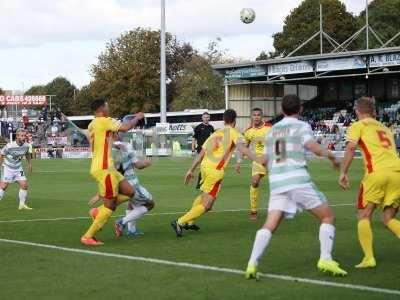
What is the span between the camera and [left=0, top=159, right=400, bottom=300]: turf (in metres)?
8.81

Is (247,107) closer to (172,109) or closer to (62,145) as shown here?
(62,145)

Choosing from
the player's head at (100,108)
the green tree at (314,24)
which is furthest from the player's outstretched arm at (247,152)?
the green tree at (314,24)

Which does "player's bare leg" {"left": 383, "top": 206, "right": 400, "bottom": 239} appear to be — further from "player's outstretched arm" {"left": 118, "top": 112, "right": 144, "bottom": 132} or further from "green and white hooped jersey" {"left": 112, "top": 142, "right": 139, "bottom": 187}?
"green and white hooped jersey" {"left": 112, "top": 142, "right": 139, "bottom": 187}

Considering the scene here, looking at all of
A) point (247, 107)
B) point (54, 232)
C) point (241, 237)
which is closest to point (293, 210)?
point (241, 237)

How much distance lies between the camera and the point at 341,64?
179 ft

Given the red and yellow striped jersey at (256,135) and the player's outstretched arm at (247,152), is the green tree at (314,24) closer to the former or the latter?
the red and yellow striped jersey at (256,135)

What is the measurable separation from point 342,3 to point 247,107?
24.8 m

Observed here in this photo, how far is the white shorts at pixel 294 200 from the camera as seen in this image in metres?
9.44

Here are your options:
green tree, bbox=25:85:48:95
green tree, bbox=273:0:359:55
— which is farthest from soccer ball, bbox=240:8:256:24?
green tree, bbox=25:85:48:95

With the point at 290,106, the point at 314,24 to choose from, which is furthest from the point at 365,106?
the point at 314,24

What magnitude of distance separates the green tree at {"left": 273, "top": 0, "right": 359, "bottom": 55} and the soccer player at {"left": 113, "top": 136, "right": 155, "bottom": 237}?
222ft

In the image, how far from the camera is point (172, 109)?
9669 centimetres

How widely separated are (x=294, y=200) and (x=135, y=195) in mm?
4596

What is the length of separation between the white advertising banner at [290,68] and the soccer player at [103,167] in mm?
44313
